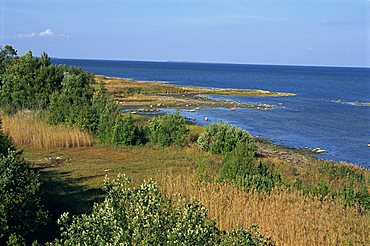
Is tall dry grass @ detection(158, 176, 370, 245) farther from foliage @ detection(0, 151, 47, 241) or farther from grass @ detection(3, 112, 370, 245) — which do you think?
foliage @ detection(0, 151, 47, 241)

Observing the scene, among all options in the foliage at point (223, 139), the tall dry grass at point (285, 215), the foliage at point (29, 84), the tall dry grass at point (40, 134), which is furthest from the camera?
the foliage at point (29, 84)

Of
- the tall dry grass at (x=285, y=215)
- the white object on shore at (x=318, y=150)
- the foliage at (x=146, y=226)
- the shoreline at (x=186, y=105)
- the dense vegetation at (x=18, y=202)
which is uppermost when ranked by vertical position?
the foliage at (x=146, y=226)

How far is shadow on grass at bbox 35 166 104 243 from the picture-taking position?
34.9ft

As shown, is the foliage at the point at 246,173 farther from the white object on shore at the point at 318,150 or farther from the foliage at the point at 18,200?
the white object on shore at the point at 318,150

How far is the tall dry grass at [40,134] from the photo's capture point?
22469mm

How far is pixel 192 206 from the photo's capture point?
544 centimetres

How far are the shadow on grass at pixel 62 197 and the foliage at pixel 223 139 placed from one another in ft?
25.3

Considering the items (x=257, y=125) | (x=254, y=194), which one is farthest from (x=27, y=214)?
(x=257, y=125)

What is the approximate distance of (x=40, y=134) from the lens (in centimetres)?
2248

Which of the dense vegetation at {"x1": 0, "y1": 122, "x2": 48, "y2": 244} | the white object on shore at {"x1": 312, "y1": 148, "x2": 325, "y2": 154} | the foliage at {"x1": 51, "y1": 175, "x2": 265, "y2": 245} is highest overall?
the foliage at {"x1": 51, "y1": 175, "x2": 265, "y2": 245}

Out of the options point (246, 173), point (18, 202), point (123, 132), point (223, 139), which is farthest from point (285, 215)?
point (123, 132)

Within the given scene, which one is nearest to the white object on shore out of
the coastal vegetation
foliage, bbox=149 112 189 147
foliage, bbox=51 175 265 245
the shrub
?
the coastal vegetation

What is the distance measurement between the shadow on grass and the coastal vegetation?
0.04m

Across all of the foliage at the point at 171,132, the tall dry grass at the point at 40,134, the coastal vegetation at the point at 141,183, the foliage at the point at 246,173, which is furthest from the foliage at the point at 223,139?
the foliage at the point at 246,173
